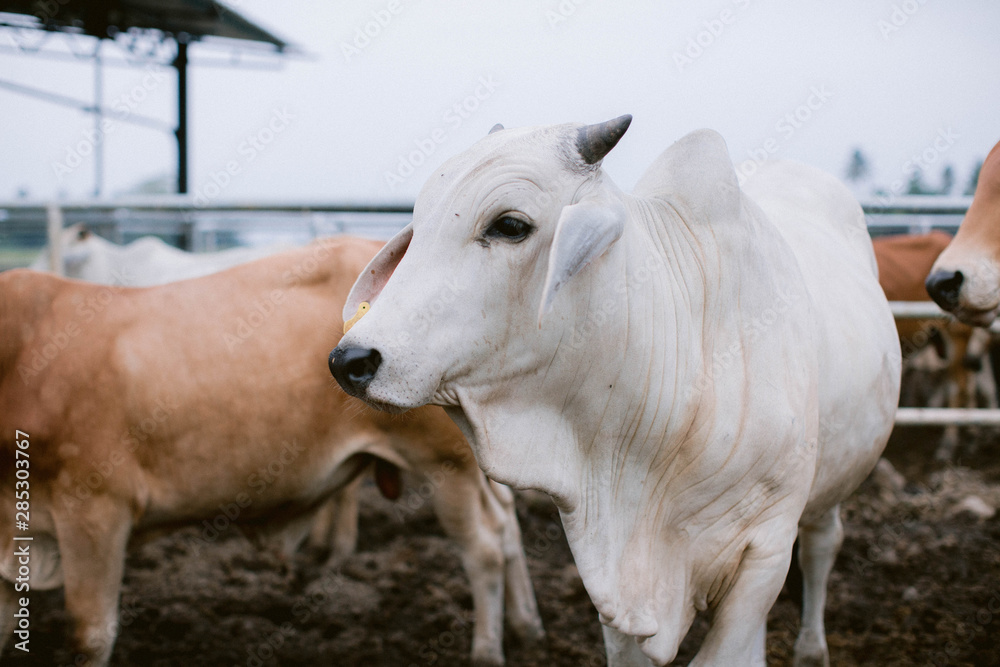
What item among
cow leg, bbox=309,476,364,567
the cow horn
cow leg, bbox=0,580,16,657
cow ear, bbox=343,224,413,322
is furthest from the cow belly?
cow leg, bbox=0,580,16,657

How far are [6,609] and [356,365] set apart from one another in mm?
2407

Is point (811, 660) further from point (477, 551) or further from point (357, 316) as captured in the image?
point (357, 316)

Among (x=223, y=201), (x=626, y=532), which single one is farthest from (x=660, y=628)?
(x=223, y=201)

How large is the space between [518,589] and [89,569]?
1.63 m

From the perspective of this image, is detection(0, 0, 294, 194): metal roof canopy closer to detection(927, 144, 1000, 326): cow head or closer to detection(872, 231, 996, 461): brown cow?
detection(872, 231, 996, 461): brown cow

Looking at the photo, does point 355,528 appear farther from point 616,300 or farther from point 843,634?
point 616,300

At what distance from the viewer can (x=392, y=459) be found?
2.93m

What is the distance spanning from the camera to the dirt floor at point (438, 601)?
3.08 meters

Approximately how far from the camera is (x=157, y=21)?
944 cm

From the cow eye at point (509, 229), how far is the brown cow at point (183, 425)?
1245 millimetres

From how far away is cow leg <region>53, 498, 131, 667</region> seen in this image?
263cm

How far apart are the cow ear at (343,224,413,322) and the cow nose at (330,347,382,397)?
1.02 feet

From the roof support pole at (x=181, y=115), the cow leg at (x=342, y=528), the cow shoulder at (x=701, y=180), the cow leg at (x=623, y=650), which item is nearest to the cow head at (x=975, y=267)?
the cow shoulder at (x=701, y=180)

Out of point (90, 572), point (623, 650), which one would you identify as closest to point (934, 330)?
point (623, 650)
